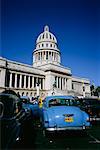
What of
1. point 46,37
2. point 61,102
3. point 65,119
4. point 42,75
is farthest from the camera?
point 46,37

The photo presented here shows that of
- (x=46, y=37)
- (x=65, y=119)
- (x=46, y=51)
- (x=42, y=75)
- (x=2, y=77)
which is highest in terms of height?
Answer: (x=46, y=37)

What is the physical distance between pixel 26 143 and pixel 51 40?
102114 millimetres

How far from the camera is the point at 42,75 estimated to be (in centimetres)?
8875

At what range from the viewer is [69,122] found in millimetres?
8055

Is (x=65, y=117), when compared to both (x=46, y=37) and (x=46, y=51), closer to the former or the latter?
(x=46, y=51)

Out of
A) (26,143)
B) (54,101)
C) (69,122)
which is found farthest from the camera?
(54,101)

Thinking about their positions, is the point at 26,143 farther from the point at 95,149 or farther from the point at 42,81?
the point at 42,81

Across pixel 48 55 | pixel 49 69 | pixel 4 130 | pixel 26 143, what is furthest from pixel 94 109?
pixel 48 55

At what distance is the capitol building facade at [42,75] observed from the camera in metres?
74.9

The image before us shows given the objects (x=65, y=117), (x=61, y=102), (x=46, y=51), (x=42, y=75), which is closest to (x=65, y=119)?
(x=65, y=117)

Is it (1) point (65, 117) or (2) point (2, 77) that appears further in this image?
(2) point (2, 77)

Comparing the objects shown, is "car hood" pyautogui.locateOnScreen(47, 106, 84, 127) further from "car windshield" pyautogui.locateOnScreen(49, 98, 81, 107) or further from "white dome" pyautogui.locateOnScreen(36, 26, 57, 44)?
"white dome" pyautogui.locateOnScreen(36, 26, 57, 44)

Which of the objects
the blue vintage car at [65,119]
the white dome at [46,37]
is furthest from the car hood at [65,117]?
the white dome at [46,37]

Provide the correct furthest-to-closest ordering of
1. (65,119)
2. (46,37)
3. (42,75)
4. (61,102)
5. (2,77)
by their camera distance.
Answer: (46,37)
(42,75)
(2,77)
(61,102)
(65,119)
